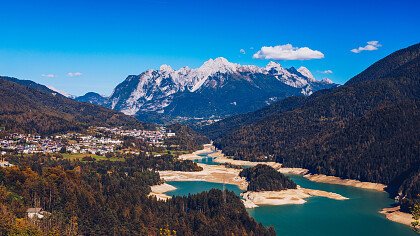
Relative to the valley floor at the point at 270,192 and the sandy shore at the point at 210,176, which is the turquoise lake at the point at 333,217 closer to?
the valley floor at the point at 270,192

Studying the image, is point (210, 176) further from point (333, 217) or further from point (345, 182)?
point (333, 217)

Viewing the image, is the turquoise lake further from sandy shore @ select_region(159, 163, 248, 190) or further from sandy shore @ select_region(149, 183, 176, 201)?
sandy shore @ select_region(159, 163, 248, 190)

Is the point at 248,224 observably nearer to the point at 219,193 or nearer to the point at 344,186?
the point at 219,193

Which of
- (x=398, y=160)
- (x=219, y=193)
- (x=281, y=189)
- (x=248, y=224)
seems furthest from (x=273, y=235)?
(x=398, y=160)

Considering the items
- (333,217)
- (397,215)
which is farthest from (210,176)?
(397,215)

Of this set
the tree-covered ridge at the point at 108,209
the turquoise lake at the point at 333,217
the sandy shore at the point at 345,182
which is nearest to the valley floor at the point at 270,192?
the sandy shore at the point at 345,182

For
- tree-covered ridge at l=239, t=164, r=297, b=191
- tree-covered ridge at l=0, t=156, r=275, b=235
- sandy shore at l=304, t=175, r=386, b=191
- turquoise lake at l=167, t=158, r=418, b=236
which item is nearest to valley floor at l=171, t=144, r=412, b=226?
sandy shore at l=304, t=175, r=386, b=191

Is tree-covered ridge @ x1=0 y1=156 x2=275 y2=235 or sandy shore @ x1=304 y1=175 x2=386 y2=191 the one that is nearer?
tree-covered ridge @ x1=0 y1=156 x2=275 y2=235
